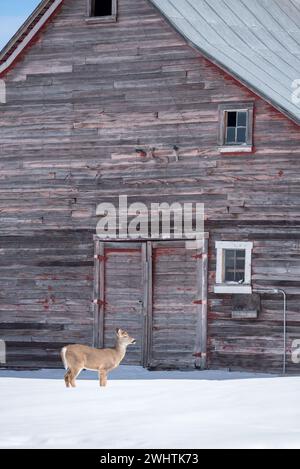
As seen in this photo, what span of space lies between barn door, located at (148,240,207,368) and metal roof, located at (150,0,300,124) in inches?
137

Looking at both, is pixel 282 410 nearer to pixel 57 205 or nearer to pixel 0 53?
pixel 57 205

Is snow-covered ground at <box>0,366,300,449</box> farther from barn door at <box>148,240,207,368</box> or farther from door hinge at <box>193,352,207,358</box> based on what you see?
barn door at <box>148,240,207,368</box>

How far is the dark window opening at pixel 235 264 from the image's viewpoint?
24125mm

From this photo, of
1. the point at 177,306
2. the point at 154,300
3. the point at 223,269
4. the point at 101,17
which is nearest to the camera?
the point at 223,269

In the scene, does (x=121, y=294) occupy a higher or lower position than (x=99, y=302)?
higher

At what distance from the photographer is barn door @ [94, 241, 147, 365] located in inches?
981

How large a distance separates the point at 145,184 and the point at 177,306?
2522 mm

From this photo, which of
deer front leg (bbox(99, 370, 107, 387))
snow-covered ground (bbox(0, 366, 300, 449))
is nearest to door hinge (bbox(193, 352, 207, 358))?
snow-covered ground (bbox(0, 366, 300, 449))

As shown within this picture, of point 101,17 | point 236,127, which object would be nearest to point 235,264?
point 236,127

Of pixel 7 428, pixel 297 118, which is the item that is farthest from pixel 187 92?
pixel 7 428

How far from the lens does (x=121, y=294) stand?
25.1 m

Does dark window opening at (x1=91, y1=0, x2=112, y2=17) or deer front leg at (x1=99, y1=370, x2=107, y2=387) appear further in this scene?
dark window opening at (x1=91, y1=0, x2=112, y2=17)

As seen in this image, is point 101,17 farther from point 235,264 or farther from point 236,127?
point 235,264

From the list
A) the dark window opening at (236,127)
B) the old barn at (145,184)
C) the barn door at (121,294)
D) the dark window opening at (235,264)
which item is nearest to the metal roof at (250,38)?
the old barn at (145,184)
